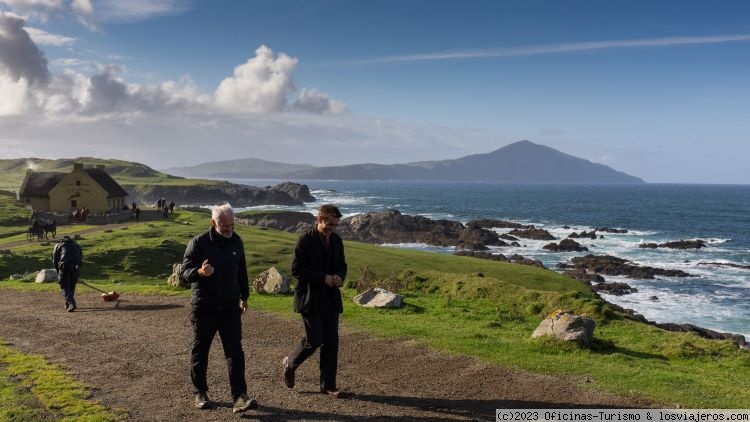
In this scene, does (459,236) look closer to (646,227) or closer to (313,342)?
(646,227)

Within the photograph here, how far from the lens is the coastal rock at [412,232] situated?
80363mm

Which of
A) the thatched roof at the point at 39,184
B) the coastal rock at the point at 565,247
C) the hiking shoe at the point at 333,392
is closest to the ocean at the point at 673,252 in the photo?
the coastal rock at the point at 565,247

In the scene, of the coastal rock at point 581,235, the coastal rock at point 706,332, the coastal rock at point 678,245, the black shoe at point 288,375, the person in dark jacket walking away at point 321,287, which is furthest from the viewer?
the coastal rock at point 581,235

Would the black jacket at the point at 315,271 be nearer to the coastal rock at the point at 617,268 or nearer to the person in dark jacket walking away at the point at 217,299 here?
the person in dark jacket walking away at the point at 217,299

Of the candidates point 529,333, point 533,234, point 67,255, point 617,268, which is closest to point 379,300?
point 529,333

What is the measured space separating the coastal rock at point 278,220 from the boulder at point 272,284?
65.9 m

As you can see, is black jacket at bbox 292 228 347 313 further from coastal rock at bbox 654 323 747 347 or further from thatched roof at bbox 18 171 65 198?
thatched roof at bbox 18 171 65 198

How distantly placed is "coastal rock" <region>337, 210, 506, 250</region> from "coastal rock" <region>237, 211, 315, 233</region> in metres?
6.96

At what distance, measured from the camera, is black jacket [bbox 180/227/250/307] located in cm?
823

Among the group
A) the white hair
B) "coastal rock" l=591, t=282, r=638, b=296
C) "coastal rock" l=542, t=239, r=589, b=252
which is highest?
the white hair

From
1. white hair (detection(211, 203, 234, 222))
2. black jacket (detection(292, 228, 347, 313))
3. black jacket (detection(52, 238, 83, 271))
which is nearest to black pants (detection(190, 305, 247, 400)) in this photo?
black jacket (detection(292, 228, 347, 313))

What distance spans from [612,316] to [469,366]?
8.06 metres

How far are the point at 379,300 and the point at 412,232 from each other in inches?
2783

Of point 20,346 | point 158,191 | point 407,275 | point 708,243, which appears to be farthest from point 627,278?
point 158,191
